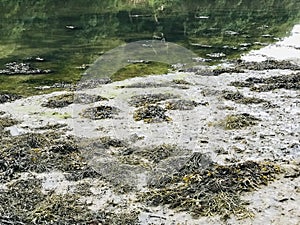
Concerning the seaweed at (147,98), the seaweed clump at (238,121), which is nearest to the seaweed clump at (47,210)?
the seaweed clump at (238,121)

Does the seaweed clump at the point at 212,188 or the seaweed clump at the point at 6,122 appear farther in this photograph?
the seaweed clump at the point at 6,122

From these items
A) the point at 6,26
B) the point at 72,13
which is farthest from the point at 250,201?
the point at 72,13

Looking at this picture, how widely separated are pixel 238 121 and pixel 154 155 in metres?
2.91

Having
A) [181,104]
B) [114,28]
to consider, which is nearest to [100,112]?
[181,104]

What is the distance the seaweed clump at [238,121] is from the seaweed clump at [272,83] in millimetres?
2915

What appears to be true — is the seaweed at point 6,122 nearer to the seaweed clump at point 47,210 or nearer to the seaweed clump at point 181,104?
the seaweed clump at point 47,210

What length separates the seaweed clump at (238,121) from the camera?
11734mm

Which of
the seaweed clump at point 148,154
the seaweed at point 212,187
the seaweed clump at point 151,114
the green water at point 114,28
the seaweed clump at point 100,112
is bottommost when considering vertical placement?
the green water at point 114,28

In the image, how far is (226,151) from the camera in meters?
10.3

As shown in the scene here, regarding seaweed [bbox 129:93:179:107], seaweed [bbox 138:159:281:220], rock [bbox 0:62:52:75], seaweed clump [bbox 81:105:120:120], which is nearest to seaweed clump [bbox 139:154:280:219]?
seaweed [bbox 138:159:281:220]

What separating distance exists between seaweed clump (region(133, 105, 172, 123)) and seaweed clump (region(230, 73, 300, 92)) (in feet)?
12.4

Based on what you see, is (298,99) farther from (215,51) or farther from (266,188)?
(215,51)

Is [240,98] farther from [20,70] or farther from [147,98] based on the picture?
[20,70]

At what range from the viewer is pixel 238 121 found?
11938 millimetres
